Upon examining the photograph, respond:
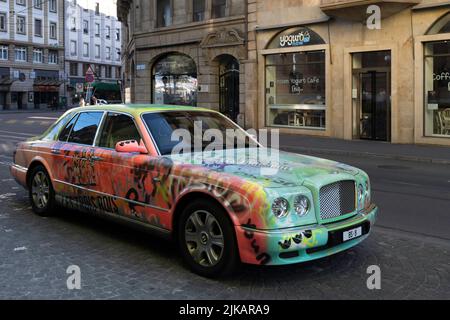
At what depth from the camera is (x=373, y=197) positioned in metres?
8.52

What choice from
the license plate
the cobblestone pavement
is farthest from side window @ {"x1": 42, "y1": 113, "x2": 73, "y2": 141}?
the license plate

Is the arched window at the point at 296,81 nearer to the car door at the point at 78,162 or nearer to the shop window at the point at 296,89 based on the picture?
the shop window at the point at 296,89

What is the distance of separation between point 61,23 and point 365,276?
6787 cm

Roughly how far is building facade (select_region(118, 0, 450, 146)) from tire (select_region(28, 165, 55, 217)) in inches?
526

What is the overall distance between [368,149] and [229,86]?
394 inches

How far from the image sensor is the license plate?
14.8ft

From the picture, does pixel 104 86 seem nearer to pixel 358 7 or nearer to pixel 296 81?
pixel 296 81

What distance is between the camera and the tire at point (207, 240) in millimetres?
4379

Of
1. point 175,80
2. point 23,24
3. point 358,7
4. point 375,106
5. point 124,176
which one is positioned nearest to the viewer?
point 124,176

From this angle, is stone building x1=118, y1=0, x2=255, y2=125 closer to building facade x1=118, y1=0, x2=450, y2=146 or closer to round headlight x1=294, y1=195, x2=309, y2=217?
building facade x1=118, y1=0, x2=450, y2=146

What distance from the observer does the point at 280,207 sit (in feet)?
13.8

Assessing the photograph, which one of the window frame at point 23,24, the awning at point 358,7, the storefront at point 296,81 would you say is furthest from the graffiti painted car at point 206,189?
the window frame at point 23,24

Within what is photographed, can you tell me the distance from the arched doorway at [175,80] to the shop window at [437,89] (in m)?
11.8

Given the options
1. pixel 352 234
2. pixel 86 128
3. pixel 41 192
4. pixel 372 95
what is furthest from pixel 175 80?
pixel 352 234
